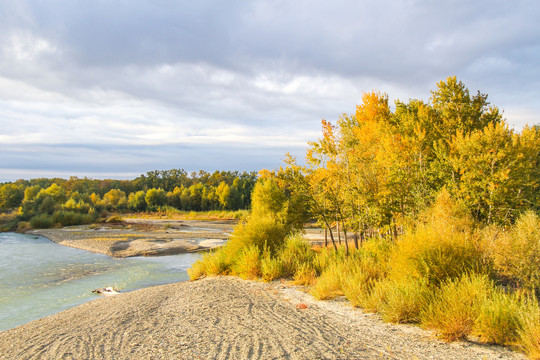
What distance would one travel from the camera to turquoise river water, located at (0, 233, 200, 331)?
13039 mm

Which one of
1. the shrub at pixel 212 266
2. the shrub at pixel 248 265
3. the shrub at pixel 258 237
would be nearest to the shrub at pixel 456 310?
the shrub at pixel 248 265

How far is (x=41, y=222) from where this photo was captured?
51.9 metres

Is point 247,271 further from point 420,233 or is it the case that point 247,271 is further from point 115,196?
point 115,196

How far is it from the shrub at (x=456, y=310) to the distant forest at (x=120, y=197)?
5910cm

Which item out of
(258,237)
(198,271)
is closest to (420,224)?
(258,237)

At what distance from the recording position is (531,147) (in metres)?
17.7

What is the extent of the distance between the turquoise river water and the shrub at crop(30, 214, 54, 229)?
24.8m

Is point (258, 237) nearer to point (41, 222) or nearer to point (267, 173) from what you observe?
point (267, 173)

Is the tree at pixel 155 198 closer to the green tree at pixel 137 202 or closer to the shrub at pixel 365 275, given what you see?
the green tree at pixel 137 202

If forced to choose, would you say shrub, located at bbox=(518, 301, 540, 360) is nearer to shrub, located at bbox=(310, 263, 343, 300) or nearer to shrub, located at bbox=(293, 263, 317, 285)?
shrub, located at bbox=(310, 263, 343, 300)

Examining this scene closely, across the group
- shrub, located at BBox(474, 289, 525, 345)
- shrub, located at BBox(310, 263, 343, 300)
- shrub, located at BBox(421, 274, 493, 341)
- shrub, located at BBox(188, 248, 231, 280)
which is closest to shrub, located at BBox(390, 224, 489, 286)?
shrub, located at BBox(421, 274, 493, 341)

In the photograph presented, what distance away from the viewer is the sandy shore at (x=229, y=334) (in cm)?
603

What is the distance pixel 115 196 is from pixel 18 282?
95341 millimetres

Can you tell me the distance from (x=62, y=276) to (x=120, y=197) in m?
96.1
